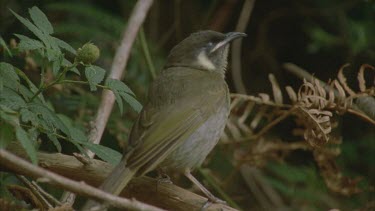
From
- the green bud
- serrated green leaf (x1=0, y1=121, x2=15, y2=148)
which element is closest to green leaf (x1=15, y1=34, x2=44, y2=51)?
the green bud

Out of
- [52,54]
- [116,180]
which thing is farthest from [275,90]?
[52,54]

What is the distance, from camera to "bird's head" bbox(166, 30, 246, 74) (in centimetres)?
415

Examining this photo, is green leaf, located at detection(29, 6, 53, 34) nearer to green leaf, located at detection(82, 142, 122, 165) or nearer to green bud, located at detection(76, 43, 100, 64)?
green bud, located at detection(76, 43, 100, 64)

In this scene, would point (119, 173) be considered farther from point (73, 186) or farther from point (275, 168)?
point (275, 168)

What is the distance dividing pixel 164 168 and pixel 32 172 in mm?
1483

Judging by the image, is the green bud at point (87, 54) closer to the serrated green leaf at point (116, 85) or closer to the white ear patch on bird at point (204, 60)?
the serrated green leaf at point (116, 85)

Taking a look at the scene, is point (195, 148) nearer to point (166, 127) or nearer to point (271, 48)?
point (166, 127)

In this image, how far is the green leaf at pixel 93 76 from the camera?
276cm

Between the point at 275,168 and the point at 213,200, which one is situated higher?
the point at 213,200

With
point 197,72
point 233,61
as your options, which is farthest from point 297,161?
point 197,72

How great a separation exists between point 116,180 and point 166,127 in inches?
22.1

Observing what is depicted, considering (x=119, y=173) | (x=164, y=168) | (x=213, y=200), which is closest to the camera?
(x=119, y=173)

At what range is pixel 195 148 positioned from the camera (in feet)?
11.6

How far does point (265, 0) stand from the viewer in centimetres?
658
